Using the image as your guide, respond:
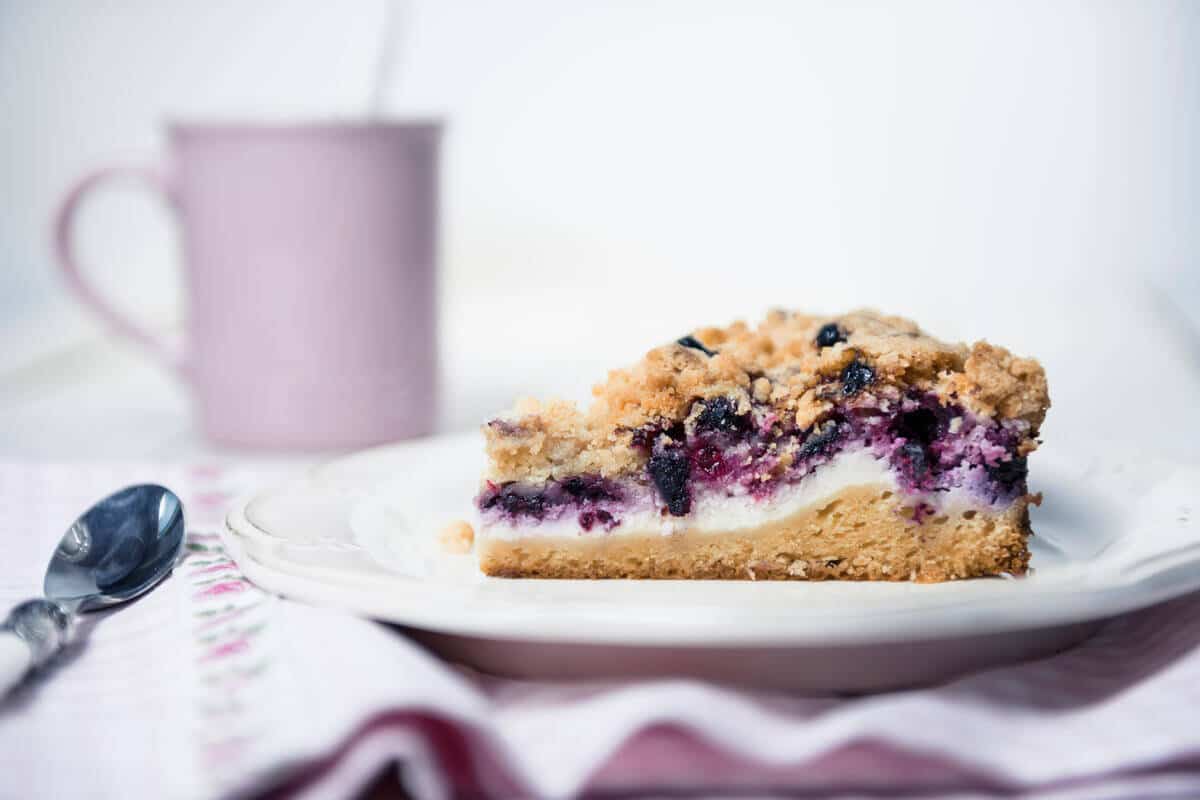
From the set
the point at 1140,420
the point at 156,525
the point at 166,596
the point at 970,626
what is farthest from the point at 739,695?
the point at 1140,420

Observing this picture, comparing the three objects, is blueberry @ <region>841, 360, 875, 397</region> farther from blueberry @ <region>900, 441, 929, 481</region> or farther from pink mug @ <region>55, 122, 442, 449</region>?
pink mug @ <region>55, 122, 442, 449</region>

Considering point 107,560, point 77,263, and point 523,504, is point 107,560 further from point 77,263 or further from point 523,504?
point 77,263

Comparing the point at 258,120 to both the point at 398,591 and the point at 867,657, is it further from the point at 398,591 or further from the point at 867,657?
the point at 867,657

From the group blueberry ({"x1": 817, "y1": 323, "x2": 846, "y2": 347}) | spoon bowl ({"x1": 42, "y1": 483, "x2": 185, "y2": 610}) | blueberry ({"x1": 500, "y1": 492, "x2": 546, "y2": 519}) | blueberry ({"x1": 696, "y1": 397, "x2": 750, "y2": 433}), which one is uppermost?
blueberry ({"x1": 817, "y1": 323, "x2": 846, "y2": 347})

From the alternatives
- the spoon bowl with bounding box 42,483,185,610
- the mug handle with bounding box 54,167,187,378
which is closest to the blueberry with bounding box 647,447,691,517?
the spoon bowl with bounding box 42,483,185,610

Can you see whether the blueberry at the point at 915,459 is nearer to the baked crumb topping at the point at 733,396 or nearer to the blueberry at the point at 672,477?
the baked crumb topping at the point at 733,396

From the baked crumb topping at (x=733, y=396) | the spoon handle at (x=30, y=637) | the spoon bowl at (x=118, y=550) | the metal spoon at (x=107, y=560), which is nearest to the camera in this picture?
the spoon handle at (x=30, y=637)

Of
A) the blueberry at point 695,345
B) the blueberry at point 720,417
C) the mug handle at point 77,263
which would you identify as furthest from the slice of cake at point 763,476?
the mug handle at point 77,263
